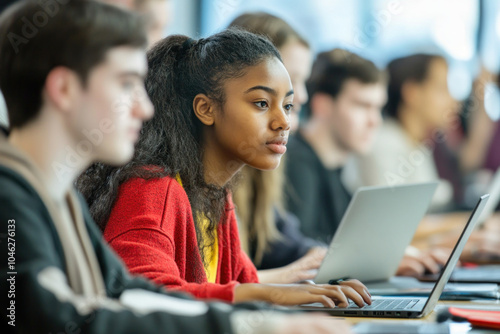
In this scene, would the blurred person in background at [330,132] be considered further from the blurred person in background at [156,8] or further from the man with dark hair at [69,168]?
the man with dark hair at [69,168]

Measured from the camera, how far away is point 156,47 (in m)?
1.26

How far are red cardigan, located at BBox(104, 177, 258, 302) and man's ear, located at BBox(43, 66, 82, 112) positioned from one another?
32cm

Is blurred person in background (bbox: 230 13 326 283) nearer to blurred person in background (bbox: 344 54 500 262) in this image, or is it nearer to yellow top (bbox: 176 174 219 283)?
yellow top (bbox: 176 174 219 283)

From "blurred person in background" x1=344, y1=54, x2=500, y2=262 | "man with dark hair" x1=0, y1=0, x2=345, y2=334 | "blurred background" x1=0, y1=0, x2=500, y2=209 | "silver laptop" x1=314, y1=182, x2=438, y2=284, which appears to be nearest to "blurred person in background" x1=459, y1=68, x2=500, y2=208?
"blurred background" x1=0, y1=0, x2=500, y2=209

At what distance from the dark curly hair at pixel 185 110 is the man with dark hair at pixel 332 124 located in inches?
53.6

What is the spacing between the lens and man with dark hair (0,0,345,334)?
593 millimetres

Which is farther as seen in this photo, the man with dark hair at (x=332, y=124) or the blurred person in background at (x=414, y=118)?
the blurred person in background at (x=414, y=118)

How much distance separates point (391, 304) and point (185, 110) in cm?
53

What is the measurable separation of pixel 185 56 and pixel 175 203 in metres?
0.36

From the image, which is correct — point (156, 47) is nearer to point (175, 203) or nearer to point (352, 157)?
point (175, 203)

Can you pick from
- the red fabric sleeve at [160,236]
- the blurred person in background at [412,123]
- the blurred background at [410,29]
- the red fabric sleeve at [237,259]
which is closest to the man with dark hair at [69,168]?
the red fabric sleeve at [160,236]

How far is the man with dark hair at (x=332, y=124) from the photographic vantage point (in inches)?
105

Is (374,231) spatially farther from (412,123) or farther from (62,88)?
(412,123)

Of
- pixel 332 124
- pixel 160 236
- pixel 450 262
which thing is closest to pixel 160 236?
pixel 160 236
